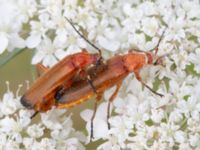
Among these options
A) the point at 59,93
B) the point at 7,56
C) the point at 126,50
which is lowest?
the point at 126,50

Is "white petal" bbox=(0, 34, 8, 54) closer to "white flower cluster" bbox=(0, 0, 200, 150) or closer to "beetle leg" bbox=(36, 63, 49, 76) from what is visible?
"white flower cluster" bbox=(0, 0, 200, 150)

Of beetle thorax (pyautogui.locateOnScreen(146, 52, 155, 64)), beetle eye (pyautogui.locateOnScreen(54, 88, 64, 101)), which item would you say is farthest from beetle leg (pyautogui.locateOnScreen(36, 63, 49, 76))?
beetle thorax (pyautogui.locateOnScreen(146, 52, 155, 64))

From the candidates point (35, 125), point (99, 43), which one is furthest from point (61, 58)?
point (35, 125)

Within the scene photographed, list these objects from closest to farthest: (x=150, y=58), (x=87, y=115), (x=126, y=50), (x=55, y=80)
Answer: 1. (x=55, y=80)
2. (x=150, y=58)
3. (x=87, y=115)
4. (x=126, y=50)

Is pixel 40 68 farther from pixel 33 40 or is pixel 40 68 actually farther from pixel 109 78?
pixel 109 78

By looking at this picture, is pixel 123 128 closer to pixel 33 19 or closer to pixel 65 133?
pixel 65 133

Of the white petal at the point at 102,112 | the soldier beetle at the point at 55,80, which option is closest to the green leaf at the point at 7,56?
the soldier beetle at the point at 55,80

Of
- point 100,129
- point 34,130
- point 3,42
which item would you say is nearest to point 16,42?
point 3,42
